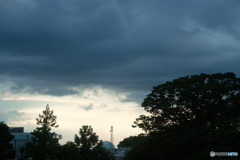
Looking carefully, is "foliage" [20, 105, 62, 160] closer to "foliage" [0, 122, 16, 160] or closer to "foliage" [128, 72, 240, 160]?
"foliage" [0, 122, 16, 160]

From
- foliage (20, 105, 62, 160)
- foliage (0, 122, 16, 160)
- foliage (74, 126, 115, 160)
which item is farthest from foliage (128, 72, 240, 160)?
foliage (0, 122, 16, 160)

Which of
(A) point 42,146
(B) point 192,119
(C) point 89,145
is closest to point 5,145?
(A) point 42,146

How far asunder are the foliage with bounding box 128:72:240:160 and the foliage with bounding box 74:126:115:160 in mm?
5167

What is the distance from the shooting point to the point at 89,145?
47.1 metres

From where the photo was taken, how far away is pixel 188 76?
52.1 meters

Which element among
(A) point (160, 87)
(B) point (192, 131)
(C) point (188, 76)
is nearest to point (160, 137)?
(B) point (192, 131)

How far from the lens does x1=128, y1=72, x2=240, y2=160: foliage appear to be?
40341mm

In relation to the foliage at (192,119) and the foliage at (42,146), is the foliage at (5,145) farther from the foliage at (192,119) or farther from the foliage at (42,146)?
the foliage at (192,119)

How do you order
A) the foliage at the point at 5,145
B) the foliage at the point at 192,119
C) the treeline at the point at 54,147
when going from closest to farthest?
the foliage at the point at 192,119 < the treeline at the point at 54,147 < the foliage at the point at 5,145

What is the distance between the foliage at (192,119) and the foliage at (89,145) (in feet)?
17.0

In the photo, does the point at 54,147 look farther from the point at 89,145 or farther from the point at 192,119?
the point at 192,119

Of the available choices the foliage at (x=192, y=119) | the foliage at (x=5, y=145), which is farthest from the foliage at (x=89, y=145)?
the foliage at (x=5, y=145)

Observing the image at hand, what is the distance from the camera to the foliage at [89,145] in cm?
4631

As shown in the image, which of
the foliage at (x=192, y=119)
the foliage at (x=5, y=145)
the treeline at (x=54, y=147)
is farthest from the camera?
the foliage at (x=5, y=145)
